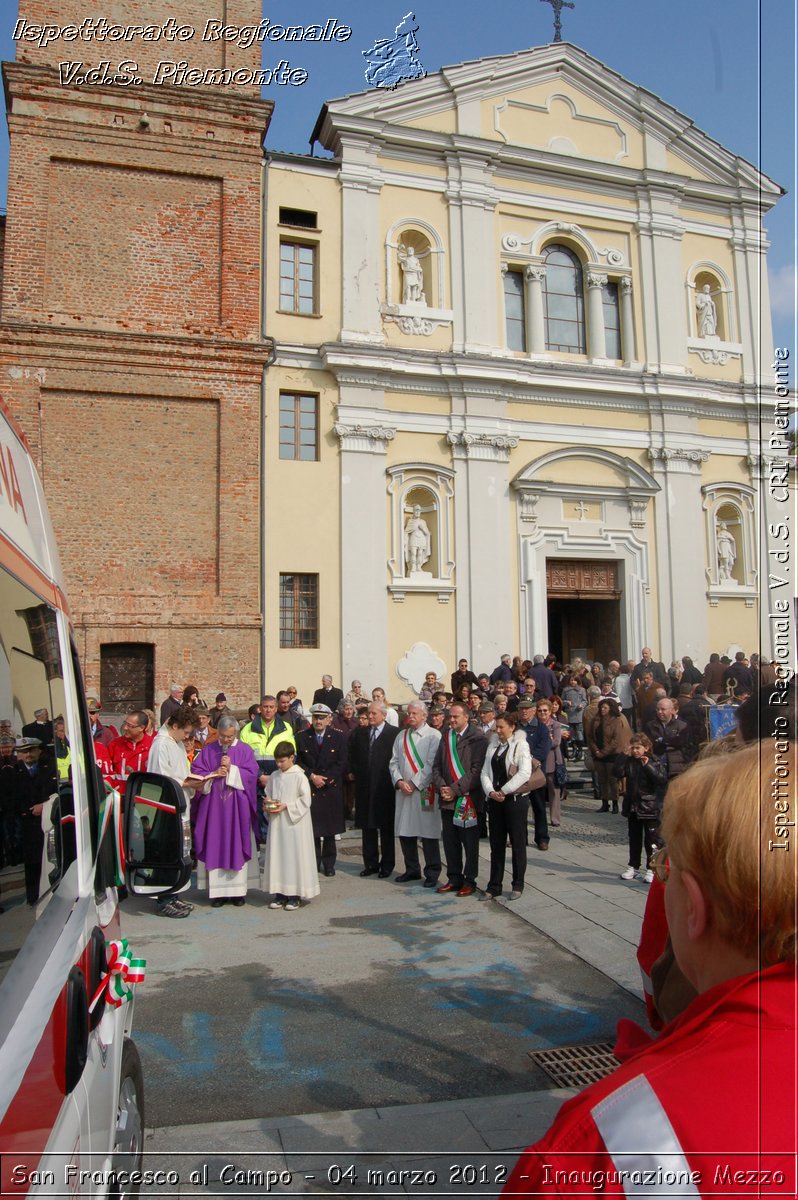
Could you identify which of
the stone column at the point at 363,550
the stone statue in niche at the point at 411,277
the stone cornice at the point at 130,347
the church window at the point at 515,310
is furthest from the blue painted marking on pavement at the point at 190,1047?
the church window at the point at 515,310

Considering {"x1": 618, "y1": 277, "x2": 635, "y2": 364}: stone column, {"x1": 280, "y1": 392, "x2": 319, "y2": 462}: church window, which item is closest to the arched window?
{"x1": 618, "y1": 277, "x2": 635, "y2": 364}: stone column

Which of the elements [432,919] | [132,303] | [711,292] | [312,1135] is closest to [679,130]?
[711,292]

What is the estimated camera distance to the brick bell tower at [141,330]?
16688 millimetres

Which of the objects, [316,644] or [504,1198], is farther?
[316,644]

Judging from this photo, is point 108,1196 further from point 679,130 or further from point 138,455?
point 679,130

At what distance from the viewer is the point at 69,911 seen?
208cm

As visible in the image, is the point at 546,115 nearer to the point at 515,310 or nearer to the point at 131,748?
the point at 515,310

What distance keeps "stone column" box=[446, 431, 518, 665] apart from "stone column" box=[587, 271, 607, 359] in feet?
12.3

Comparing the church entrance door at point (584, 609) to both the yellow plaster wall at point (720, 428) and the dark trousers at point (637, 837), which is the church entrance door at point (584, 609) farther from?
the dark trousers at point (637, 837)

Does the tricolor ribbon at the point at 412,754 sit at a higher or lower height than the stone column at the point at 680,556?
lower

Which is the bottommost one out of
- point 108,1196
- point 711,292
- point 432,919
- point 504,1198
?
point 432,919

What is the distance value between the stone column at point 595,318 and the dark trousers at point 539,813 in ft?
47.3

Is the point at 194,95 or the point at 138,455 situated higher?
the point at 194,95

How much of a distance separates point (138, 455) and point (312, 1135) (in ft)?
49.9
